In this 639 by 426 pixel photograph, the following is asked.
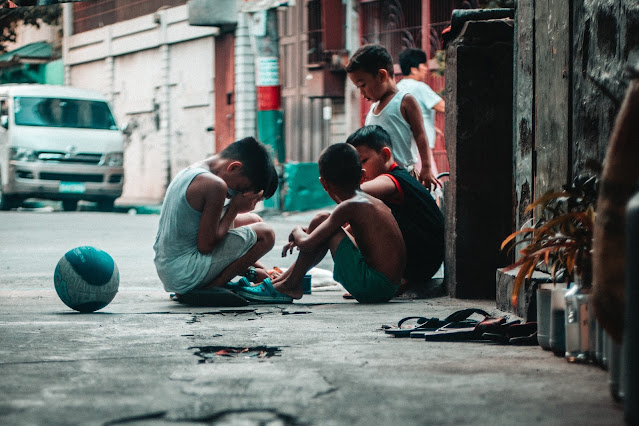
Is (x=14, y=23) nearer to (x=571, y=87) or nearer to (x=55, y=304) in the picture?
(x=55, y=304)

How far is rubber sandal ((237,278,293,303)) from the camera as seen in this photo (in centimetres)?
625

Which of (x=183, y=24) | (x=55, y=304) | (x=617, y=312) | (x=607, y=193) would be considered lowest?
(x=55, y=304)

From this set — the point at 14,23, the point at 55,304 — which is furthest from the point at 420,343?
the point at 14,23

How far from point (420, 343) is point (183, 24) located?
863 inches

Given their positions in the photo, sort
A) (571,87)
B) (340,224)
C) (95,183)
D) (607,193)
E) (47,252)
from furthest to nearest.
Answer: (95,183) < (47,252) < (340,224) < (571,87) < (607,193)

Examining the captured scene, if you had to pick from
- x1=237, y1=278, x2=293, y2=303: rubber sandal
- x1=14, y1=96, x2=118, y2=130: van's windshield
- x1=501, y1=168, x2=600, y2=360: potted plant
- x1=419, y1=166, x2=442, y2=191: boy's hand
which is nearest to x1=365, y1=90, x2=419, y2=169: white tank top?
x1=419, y1=166, x2=442, y2=191: boy's hand

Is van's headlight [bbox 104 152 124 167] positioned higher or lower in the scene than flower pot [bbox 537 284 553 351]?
higher

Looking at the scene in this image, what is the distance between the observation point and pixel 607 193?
2990 mm

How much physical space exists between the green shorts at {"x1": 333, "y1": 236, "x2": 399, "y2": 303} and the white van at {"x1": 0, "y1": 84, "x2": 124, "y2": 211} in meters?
12.4

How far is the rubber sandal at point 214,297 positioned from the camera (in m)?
6.14

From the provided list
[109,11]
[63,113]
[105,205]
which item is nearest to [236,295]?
[63,113]

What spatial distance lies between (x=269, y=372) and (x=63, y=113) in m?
15.6

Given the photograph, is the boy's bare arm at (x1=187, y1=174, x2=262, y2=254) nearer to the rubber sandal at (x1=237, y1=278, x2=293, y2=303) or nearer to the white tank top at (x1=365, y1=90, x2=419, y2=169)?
the rubber sandal at (x1=237, y1=278, x2=293, y2=303)

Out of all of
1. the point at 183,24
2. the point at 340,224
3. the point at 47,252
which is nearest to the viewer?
the point at 340,224
